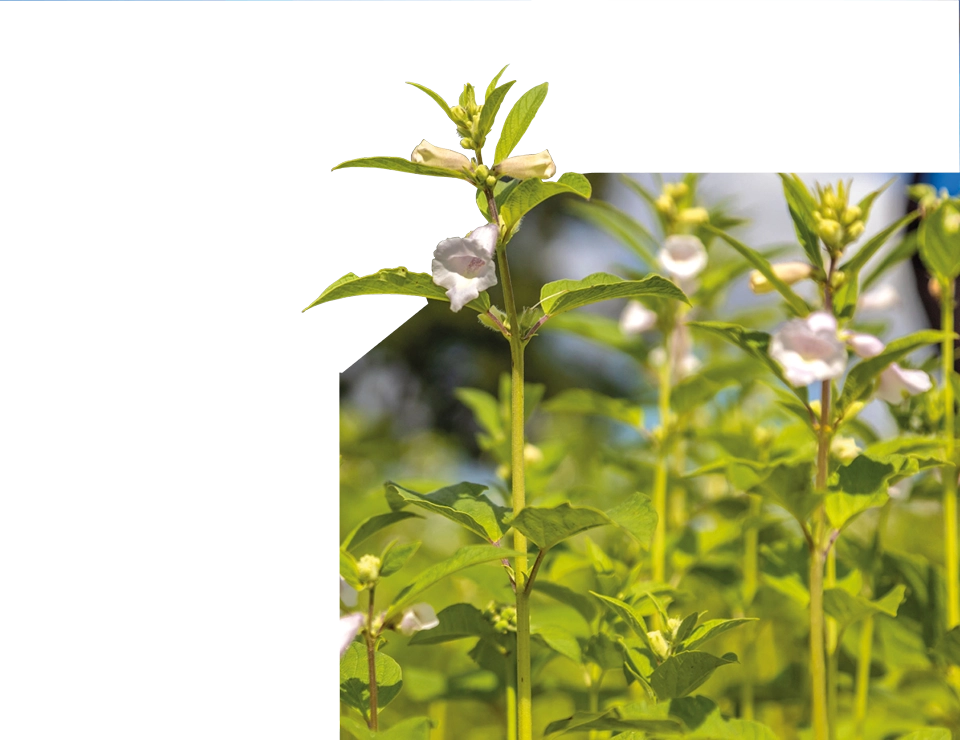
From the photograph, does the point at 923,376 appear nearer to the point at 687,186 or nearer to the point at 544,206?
the point at 687,186

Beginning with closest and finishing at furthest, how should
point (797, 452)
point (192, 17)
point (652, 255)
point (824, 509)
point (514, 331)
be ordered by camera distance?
point (514, 331)
point (824, 509)
point (192, 17)
point (797, 452)
point (652, 255)

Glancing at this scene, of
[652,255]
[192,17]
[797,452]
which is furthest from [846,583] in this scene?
[192,17]

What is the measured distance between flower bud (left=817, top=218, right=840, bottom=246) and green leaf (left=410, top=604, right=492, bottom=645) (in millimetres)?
505

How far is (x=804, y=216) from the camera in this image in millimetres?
896

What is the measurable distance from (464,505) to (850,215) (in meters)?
0.47

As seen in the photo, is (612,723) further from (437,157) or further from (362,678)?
(437,157)

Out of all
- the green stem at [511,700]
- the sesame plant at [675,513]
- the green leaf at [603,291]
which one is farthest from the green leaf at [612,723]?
the green leaf at [603,291]

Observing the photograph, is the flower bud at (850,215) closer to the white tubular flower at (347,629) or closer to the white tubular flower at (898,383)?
the white tubular flower at (898,383)

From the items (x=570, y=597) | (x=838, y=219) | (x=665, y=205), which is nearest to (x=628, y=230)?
(x=665, y=205)

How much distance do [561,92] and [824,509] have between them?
59cm

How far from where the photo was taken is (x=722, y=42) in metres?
1.14

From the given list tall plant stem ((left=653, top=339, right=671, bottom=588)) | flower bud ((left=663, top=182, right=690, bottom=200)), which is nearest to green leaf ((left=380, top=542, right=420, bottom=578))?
tall plant stem ((left=653, top=339, right=671, bottom=588))

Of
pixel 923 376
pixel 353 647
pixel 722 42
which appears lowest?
pixel 353 647

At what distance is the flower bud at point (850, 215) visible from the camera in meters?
0.88
